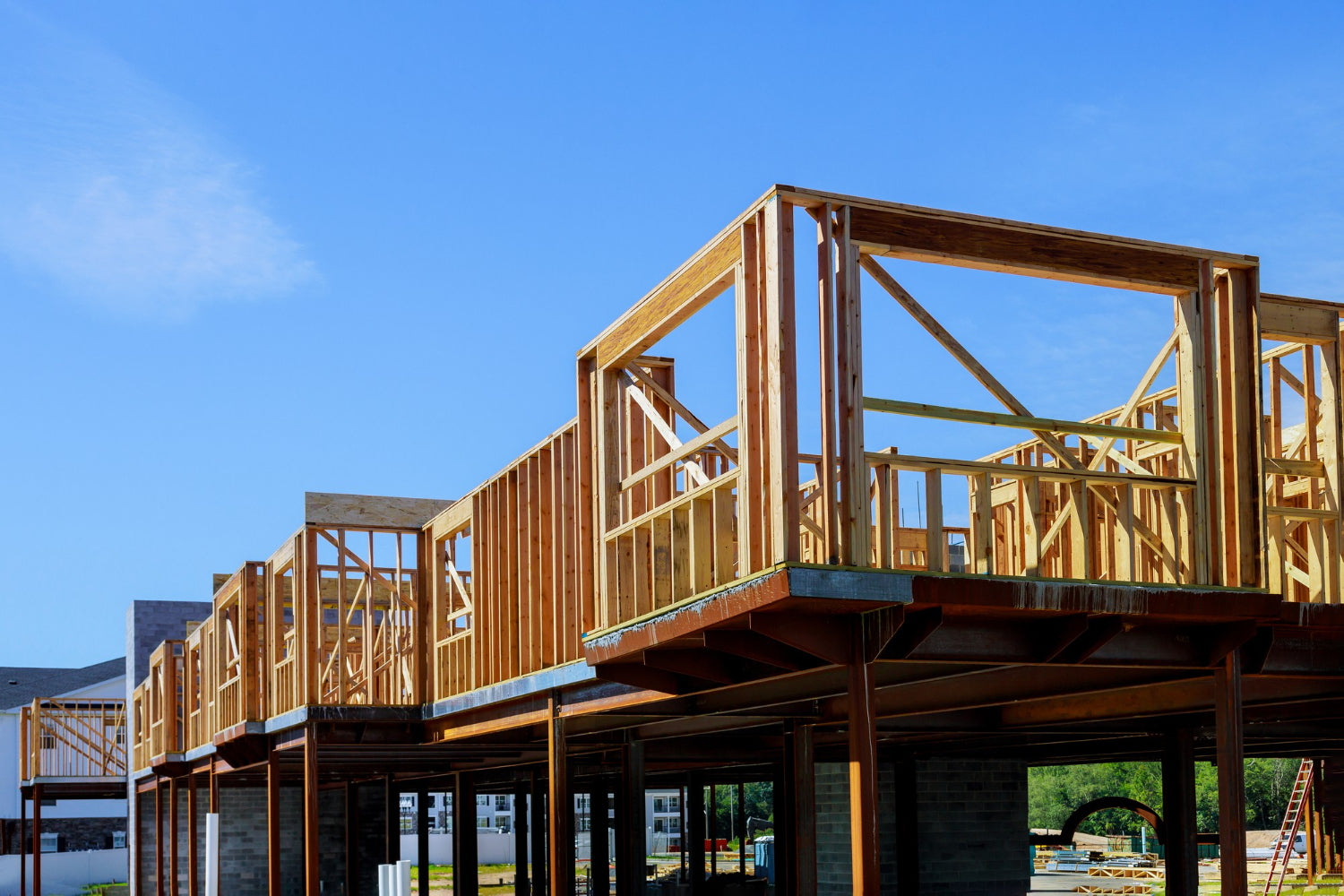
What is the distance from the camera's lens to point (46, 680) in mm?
72562

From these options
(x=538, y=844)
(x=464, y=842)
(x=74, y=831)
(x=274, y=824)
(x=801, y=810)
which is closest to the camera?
(x=801, y=810)

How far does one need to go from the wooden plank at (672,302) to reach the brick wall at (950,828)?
42.4 ft

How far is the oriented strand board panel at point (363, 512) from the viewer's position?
21.2m

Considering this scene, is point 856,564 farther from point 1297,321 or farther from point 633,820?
point 633,820

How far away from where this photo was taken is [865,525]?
404 inches

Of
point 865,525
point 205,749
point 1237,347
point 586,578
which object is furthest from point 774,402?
point 205,749

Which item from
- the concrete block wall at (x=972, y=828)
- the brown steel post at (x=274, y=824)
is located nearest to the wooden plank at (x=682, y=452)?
the brown steel post at (x=274, y=824)

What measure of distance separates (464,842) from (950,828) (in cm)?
899

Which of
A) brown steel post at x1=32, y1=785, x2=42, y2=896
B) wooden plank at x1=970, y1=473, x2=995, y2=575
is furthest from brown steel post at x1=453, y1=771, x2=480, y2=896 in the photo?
wooden plank at x1=970, y1=473, x2=995, y2=575

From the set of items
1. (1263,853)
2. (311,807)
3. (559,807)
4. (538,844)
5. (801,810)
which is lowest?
(1263,853)

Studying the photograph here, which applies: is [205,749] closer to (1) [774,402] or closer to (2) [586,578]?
(2) [586,578]

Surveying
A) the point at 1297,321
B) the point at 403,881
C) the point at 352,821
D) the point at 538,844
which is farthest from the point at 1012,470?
the point at 352,821

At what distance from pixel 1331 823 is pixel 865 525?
18.6m

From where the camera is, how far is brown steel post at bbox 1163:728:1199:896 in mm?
18578
